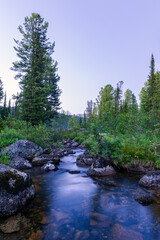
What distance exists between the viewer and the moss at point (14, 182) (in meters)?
4.07

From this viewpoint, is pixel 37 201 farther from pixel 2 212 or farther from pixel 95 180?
pixel 95 180

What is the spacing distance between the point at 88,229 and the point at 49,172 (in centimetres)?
532

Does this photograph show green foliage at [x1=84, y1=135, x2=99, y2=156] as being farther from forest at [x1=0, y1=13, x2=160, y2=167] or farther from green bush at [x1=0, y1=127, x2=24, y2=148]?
green bush at [x1=0, y1=127, x2=24, y2=148]

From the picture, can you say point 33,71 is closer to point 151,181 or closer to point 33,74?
point 33,74

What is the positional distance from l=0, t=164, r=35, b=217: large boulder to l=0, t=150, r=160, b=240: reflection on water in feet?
1.21

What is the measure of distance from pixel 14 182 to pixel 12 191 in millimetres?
246

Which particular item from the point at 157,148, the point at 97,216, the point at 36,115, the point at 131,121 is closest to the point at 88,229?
the point at 97,216

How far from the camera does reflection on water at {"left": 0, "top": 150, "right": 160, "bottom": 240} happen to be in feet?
11.3

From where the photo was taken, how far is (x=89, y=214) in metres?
4.36

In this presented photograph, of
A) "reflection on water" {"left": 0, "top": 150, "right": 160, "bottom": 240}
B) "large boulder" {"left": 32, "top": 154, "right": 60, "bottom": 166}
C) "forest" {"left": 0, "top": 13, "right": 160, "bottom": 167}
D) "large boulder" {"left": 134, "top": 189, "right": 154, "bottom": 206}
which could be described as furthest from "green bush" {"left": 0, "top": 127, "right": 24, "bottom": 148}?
"large boulder" {"left": 134, "top": 189, "right": 154, "bottom": 206}

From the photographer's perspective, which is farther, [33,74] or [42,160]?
[33,74]

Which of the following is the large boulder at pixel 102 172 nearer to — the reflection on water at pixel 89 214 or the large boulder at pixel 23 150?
the reflection on water at pixel 89 214

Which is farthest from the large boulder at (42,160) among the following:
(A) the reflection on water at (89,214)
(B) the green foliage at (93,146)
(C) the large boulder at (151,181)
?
(C) the large boulder at (151,181)

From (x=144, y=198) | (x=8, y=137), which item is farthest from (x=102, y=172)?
(x=8, y=137)
